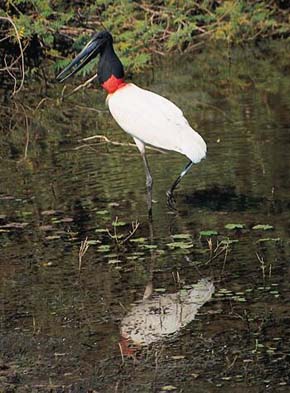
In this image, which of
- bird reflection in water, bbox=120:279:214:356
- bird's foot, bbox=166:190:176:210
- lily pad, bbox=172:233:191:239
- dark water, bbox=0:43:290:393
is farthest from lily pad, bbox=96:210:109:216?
bird reflection in water, bbox=120:279:214:356

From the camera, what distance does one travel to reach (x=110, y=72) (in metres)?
9.05

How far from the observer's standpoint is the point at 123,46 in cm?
1555

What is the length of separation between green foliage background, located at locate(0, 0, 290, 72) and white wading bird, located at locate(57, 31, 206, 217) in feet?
18.0

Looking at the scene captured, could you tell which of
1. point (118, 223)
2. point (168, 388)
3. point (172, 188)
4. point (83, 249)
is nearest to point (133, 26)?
point (172, 188)

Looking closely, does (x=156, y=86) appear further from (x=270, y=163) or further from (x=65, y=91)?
(x=270, y=163)

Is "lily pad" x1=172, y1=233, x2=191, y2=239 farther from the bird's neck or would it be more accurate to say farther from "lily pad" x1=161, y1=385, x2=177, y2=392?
"lily pad" x1=161, y1=385, x2=177, y2=392

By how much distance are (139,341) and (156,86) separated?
30.9 ft

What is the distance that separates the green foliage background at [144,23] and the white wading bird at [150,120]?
5477 millimetres

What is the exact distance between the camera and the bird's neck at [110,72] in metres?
9.02

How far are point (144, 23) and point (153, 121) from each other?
8172mm

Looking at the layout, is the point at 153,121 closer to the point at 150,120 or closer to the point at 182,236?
the point at 150,120

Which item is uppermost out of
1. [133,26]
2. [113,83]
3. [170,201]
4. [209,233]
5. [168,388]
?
[113,83]

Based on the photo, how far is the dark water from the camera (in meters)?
5.48

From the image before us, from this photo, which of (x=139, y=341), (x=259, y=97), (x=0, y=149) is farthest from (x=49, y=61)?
(x=139, y=341)
